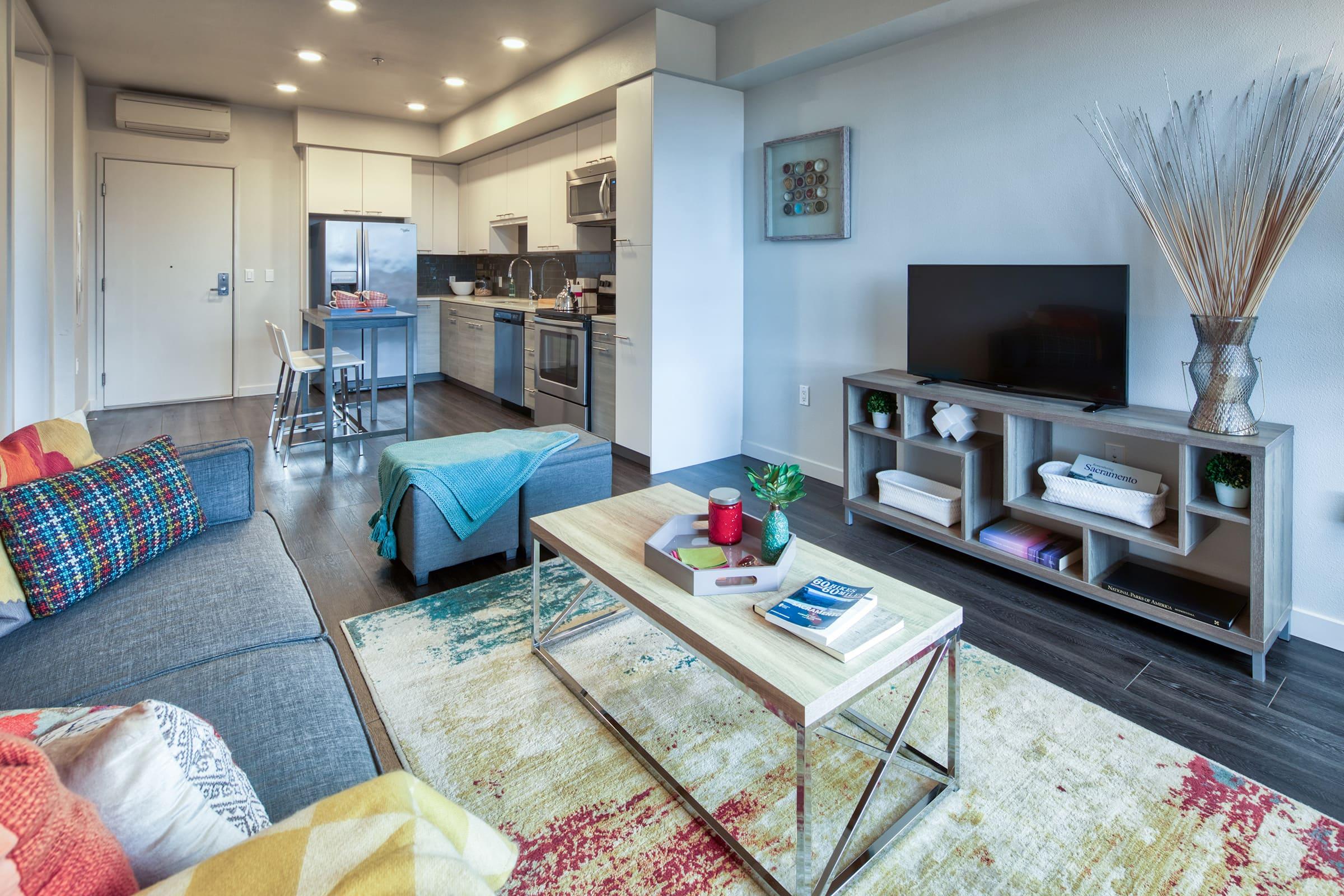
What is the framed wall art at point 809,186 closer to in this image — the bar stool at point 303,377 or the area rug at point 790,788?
the area rug at point 790,788

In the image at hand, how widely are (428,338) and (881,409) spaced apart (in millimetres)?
5365

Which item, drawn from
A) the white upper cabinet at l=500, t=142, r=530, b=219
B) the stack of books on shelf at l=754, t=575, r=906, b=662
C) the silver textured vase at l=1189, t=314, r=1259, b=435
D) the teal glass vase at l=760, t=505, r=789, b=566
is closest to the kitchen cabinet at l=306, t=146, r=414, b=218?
the white upper cabinet at l=500, t=142, r=530, b=219

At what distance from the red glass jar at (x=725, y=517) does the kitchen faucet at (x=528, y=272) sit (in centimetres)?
518

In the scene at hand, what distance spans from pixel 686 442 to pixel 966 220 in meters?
1.98

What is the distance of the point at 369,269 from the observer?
22.0 feet

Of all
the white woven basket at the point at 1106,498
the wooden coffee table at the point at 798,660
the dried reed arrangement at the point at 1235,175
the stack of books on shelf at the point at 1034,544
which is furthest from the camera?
the stack of books on shelf at the point at 1034,544

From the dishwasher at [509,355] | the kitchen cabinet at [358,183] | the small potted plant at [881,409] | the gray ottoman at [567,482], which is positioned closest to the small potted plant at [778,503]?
the gray ottoman at [567,482]

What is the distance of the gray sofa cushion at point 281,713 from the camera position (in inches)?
45.1

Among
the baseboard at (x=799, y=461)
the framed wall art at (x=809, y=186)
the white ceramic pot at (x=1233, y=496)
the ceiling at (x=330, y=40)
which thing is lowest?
the baseboard at (x=799, y=461)

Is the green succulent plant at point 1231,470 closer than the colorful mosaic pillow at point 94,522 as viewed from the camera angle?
No

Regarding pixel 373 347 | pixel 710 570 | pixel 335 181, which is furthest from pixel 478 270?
pixel 710 570

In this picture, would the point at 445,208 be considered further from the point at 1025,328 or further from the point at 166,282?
the point at 1025,328

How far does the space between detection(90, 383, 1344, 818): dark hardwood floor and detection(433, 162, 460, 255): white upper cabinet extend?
12.2 ft

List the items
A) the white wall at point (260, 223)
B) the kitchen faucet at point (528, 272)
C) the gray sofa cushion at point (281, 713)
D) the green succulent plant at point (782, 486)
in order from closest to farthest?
the gray sofa cushion at point (281, 713)
the green succulent plant at point (782, 486)
the white wall at point (260, 223)
the kitchen faucet at point (528, 272)
